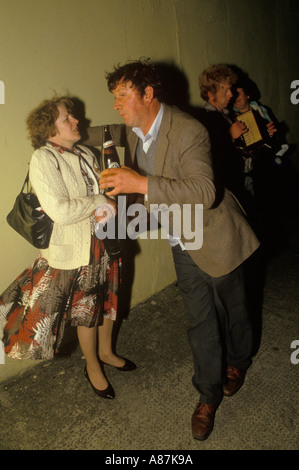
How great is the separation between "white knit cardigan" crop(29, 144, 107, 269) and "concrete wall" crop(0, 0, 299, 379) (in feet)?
1.65

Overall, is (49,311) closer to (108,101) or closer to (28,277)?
(28,277)

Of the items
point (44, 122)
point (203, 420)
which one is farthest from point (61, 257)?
point (203, 420)

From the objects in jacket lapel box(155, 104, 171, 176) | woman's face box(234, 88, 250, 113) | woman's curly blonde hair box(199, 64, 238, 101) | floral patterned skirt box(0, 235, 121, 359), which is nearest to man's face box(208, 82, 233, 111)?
woman's curly blonde hair box(199, 64, 238, 101)

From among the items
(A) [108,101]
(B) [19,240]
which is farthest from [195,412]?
(A) [108,101]

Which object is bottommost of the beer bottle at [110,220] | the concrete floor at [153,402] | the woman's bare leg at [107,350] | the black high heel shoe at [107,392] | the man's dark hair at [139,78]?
the concrete floor at [153,402]

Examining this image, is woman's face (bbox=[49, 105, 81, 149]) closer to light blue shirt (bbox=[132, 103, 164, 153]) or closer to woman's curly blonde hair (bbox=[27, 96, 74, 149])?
woman's curly blonde hair (bbox=[27, 96, 74, 149])

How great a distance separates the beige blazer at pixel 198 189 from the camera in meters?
1.84

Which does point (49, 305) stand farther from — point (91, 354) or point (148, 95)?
point (148, 95)

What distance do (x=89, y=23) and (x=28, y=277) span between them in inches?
90.7

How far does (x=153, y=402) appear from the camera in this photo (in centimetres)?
274

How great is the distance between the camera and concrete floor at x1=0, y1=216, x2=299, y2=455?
7.97 feet

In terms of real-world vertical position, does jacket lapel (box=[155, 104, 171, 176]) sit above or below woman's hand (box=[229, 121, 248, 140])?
above

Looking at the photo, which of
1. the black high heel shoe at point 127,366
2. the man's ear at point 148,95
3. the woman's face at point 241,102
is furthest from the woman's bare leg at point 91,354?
the woman's face at point 241,102

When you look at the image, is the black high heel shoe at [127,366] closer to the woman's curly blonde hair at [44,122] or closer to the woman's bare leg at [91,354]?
the woman's bare leg at [91,354]
